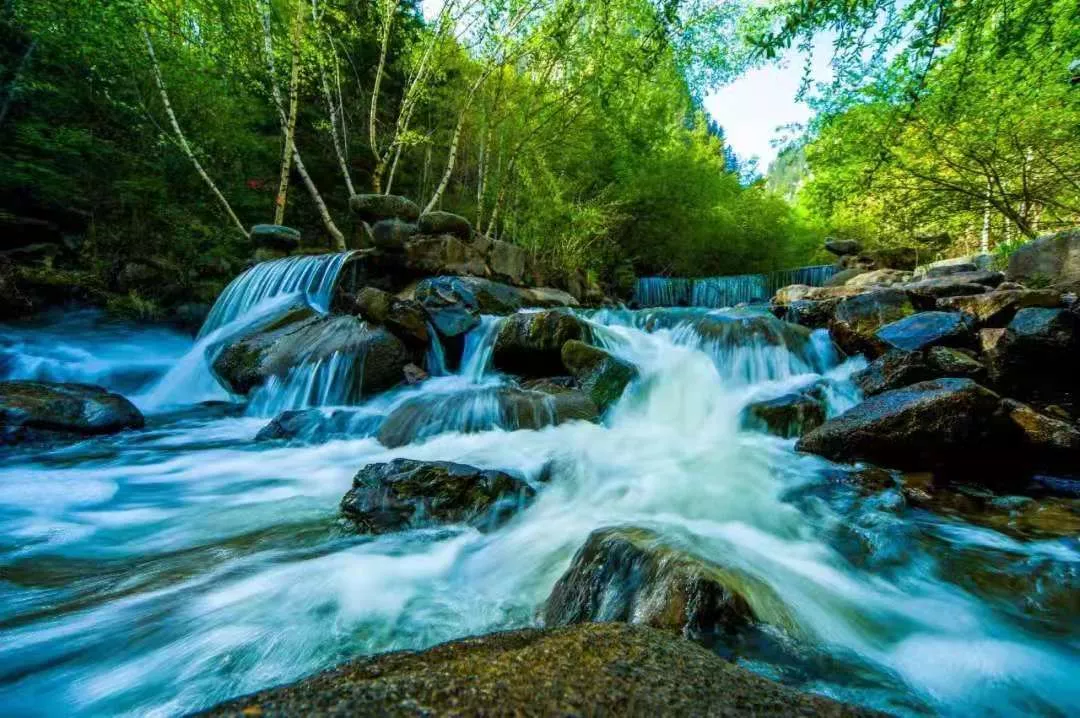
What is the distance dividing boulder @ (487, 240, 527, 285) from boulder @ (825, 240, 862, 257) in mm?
12669

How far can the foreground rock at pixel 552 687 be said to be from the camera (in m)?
0.89

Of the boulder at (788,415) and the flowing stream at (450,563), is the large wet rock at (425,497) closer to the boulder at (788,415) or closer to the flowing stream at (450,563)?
the flowing stream at (450,563)

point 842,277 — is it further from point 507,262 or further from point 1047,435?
point 1047,435

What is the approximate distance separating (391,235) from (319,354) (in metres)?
4.09

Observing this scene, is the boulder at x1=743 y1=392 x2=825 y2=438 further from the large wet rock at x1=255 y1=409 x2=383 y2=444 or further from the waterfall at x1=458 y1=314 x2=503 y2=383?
the large wet rock at x1=255 y1=409 x2=383 y2=444

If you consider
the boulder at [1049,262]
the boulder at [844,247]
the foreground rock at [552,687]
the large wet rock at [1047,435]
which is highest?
the boulder at [844,247]

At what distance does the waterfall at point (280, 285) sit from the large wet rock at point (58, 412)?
3875 mm

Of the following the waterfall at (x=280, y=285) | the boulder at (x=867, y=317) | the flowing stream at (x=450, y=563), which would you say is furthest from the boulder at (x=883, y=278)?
the waterfall at (x=280, y=285)

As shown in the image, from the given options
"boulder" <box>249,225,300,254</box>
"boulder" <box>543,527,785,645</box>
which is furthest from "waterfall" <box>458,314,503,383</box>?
"boulder" <box>249,225,300,254</box>

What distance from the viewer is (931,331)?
5.48m

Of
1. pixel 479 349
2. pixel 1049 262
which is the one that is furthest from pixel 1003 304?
pixel 479 349

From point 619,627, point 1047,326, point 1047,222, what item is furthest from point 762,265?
point 619,627

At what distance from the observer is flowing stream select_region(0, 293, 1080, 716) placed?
6.07 ft

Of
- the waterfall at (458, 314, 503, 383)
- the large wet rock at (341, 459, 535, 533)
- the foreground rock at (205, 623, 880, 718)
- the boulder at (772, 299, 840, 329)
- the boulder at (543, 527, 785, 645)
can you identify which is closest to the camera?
the foreground rock at (205, 623, 880, 718)
